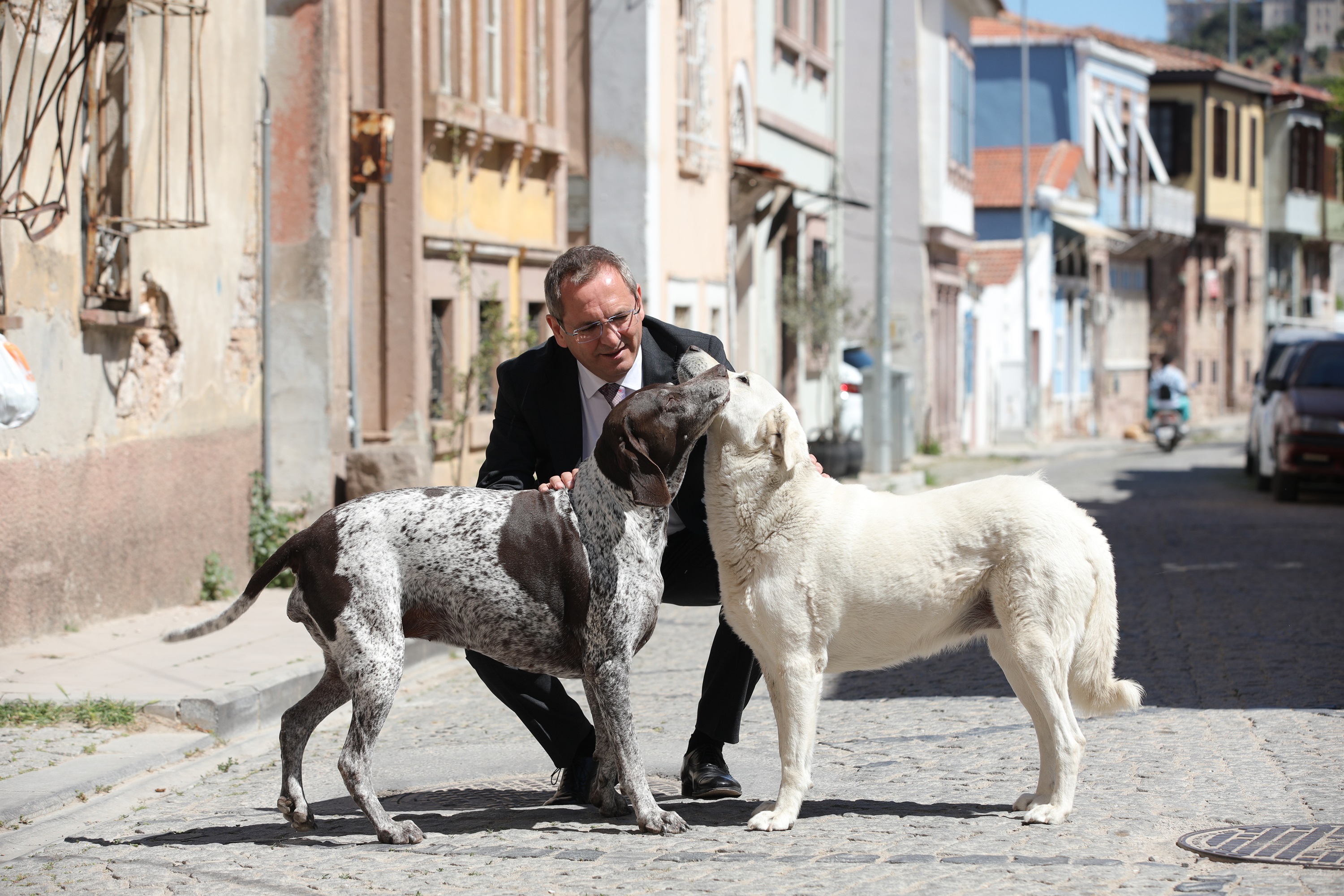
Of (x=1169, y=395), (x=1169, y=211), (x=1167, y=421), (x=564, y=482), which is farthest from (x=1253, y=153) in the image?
(x=564, y=482)

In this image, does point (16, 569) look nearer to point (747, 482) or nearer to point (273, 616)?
point (273, 616)

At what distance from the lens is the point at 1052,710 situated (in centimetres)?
534

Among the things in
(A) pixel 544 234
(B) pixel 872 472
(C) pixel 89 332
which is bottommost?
(B) pixel 872 472

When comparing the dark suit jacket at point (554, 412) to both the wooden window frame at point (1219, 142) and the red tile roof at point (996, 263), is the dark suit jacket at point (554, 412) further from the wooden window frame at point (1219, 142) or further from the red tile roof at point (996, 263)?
the wooden window frame at point (1219, 142)

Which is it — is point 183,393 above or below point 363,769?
above

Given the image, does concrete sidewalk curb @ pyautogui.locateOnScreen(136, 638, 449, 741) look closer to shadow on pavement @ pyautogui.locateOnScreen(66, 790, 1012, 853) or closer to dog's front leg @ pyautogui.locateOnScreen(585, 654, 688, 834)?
shadow on pavement @ pyautogui.locateOnScreen(66, 790, 1012, 853)

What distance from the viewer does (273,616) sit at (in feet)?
34.9

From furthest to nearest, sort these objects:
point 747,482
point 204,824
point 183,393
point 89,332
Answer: point 183,393, point 89,332, point 204,824, point 747,482

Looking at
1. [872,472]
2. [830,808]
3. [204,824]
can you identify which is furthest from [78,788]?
[872,472]

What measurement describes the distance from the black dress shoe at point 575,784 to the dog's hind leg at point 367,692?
33.7 inches

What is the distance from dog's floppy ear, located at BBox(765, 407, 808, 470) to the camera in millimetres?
5367

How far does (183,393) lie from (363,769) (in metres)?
6.45

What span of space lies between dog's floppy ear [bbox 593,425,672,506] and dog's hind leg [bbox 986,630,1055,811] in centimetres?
119

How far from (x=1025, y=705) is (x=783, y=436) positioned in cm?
121
